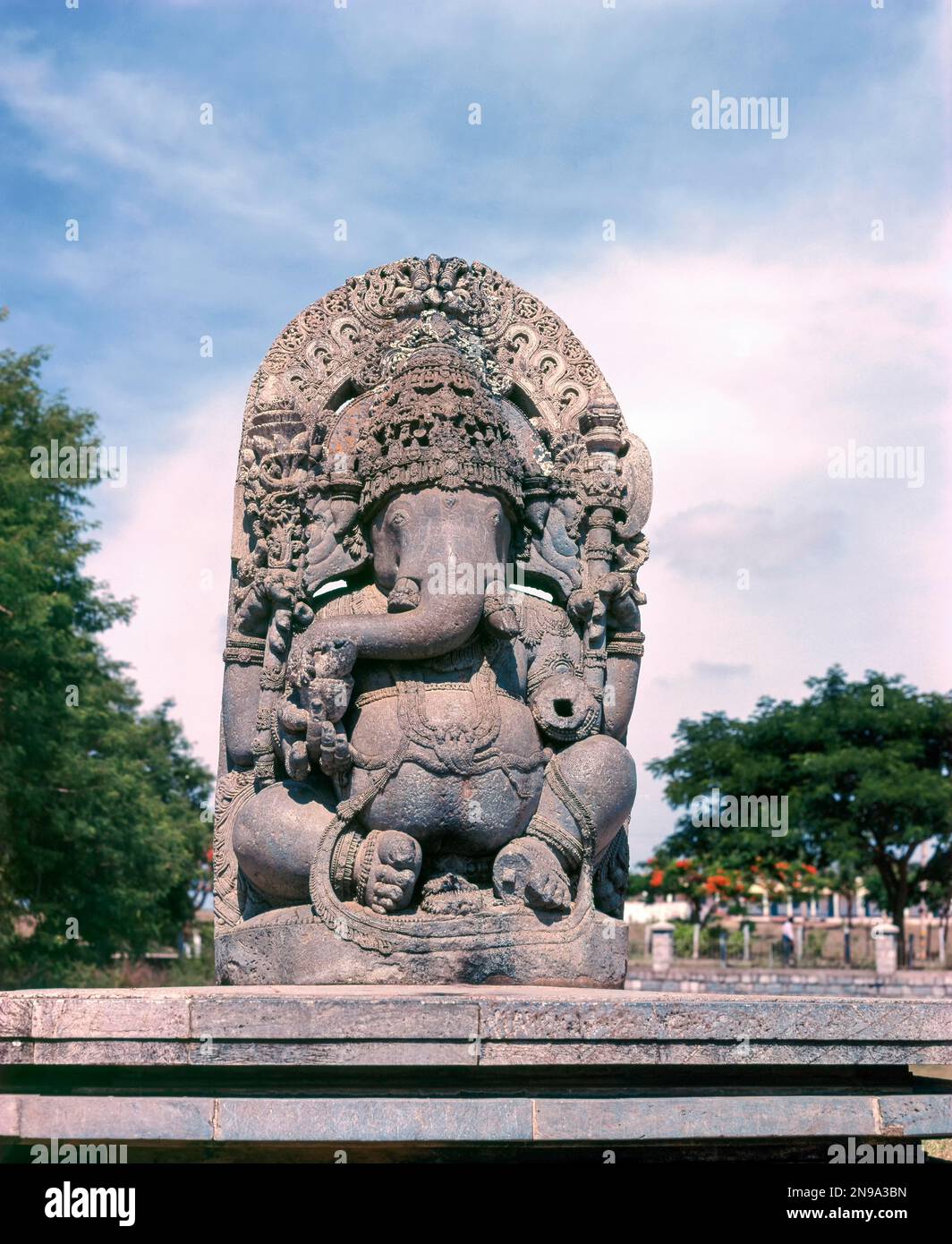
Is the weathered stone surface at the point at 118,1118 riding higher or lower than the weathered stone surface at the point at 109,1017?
lower

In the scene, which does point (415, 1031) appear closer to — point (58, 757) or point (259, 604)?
point (259, 604)

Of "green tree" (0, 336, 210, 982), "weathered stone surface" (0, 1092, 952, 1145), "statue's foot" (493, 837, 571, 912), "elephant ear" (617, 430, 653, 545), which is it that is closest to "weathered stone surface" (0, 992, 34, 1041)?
"weathered stone surface" (0, 1092, 952, 1145)

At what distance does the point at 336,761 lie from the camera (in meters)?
7.11

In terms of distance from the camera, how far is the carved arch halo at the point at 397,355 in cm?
829

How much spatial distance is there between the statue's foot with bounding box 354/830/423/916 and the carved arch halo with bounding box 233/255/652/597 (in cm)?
195

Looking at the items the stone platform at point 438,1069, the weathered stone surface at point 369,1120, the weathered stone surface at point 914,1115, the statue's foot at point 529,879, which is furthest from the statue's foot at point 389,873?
the weathered stone surface at point 914,1115

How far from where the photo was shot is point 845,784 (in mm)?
36688

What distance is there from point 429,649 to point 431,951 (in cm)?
151

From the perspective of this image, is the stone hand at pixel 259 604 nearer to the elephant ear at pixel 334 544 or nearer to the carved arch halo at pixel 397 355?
the elephant ear at pixel 334 544

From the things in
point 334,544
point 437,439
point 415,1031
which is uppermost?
point 437,439

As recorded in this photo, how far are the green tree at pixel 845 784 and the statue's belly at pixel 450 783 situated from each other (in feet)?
91.3

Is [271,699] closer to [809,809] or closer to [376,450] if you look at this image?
[376,450]

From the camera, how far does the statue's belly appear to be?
6984 millimetres

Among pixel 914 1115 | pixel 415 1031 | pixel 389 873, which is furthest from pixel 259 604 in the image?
pixel 914 1115
